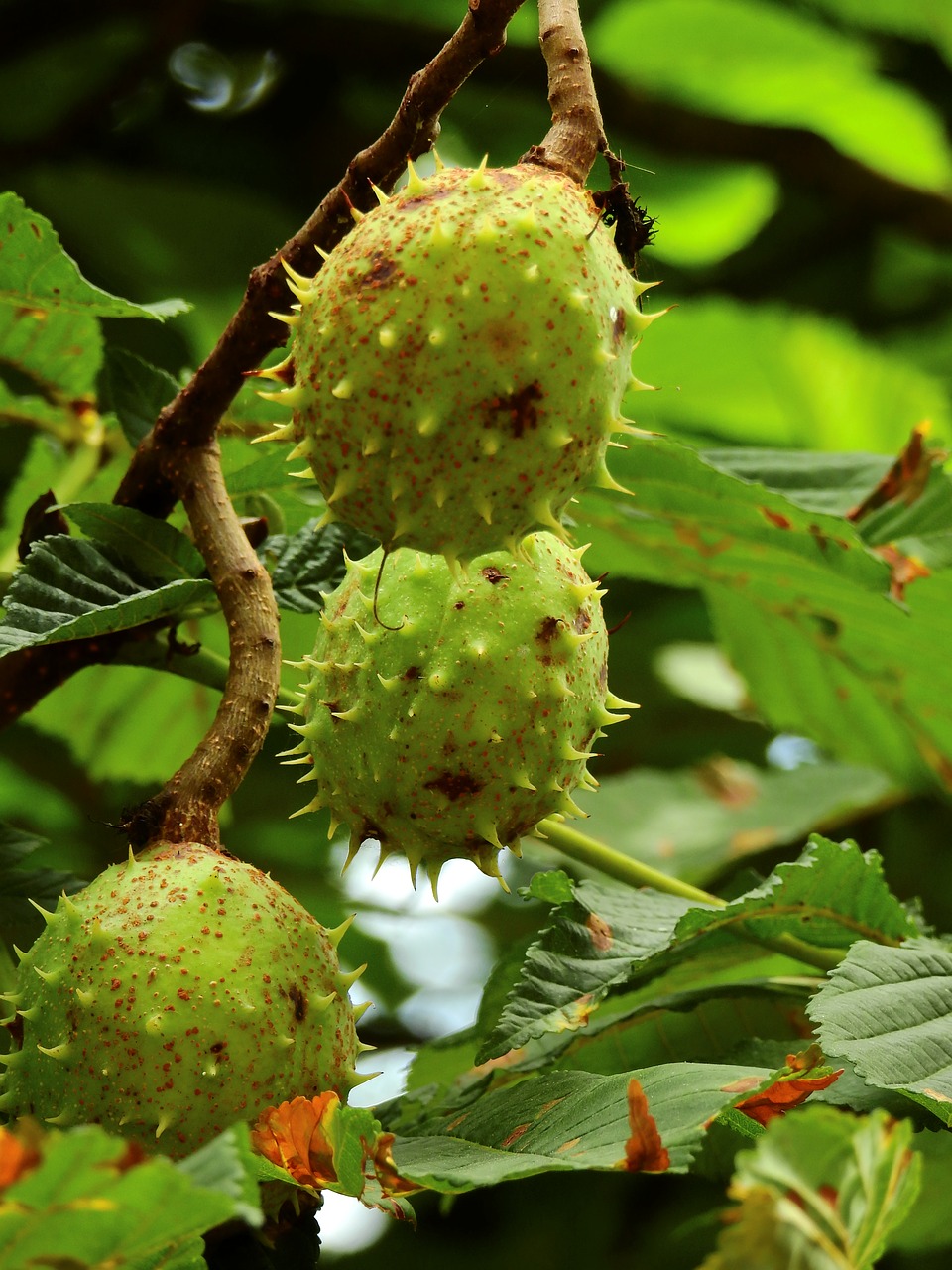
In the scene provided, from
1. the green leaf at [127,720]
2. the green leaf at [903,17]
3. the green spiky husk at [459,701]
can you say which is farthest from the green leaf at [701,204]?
the green spiky husk at [459,701]

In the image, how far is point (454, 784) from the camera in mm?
1059

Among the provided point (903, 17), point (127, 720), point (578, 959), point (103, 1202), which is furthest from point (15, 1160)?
point (903, 17)

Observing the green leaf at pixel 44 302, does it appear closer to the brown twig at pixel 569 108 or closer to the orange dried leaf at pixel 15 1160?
the brown twig at pixel 569 108

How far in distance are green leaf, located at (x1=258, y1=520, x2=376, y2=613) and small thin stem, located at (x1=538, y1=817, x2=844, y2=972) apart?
0.31 meters

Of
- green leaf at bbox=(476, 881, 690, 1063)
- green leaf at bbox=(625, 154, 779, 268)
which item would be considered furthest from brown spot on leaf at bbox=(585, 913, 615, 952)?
green leaf at bbox=(625, 154, 779, 268)

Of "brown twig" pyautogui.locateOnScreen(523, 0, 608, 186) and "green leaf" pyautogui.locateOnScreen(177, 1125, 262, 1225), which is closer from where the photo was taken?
"green leaf" pyautogui.locateOnScreen(177, 1125, 262, 1225)

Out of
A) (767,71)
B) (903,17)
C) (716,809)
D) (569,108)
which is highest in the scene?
(903,17)

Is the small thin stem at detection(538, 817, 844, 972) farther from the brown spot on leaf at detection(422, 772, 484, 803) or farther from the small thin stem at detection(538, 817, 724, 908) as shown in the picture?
the brown spot on leaf at detection(422, 772, 484, 803)

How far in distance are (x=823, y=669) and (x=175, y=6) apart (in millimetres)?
1557

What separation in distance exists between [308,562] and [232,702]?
25 cm

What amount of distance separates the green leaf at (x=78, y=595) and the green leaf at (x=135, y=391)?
0.76ft

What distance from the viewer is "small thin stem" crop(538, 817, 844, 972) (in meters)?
1.36

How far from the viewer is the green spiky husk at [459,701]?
3.46 ft

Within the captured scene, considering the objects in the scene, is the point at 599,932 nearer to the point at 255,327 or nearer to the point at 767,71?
the point at 255,327
